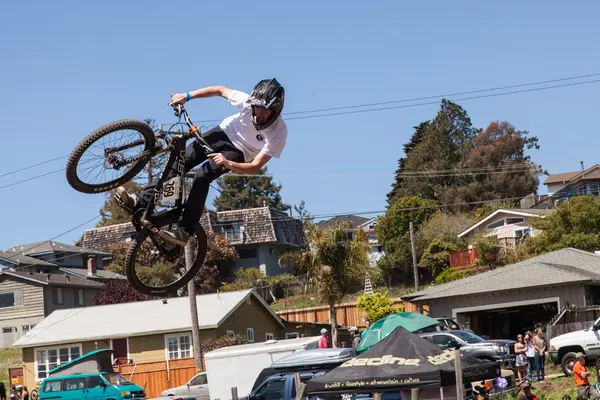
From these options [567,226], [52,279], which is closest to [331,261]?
[567,226]

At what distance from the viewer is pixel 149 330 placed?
41.5 metres

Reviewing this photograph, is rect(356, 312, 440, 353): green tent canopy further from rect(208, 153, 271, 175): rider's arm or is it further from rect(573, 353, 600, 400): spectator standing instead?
rect(208, 153, 271, 175): rider's arm

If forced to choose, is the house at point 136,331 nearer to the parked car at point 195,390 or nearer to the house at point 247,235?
the parked car at point 195,390

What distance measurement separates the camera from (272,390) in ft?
66.2

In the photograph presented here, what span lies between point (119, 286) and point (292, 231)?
99.3 ft

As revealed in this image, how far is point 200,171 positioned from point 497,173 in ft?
262

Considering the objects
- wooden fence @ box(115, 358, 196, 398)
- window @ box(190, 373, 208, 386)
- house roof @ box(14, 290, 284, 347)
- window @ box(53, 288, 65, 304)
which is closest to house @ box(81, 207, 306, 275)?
window @ box(53, 288, 65, 304)

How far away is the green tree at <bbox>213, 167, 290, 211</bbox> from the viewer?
102438 millimetres

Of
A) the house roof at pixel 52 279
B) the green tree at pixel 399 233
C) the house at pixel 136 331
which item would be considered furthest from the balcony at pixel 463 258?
the house roof at pixel 52 279

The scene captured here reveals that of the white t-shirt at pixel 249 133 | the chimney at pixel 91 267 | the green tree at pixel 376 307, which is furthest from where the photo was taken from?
the chimney at pixel 91 267

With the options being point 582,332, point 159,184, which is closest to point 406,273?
point 582,332

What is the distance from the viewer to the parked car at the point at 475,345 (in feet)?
92.7

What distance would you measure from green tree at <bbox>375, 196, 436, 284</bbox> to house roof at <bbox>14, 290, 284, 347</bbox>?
27.4m

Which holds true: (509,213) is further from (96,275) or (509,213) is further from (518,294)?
(518,294)
